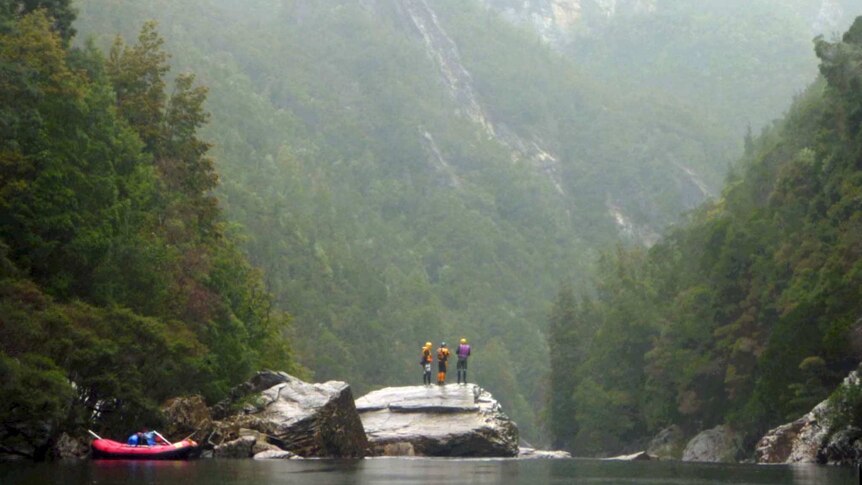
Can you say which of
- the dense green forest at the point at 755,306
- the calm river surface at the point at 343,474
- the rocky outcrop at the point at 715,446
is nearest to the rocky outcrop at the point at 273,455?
the calm river surface at the point at 343,474

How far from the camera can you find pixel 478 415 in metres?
67.5

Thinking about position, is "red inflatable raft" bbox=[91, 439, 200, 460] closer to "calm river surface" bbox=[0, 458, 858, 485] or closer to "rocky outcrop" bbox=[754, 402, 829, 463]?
"calm river surface" bbox=[0, 458, 858, 485]

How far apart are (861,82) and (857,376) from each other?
2483 cm

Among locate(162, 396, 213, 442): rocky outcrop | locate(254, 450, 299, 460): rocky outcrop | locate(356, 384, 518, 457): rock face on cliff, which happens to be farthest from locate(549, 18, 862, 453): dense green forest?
locate(162, 396, 213, 442): rocky outcrop

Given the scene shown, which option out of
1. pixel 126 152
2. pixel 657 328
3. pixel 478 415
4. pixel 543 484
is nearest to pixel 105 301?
pixel 126 152

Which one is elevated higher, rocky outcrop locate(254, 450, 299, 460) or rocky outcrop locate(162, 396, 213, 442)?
rocky outcrop locate(162, 396, 213, 442)

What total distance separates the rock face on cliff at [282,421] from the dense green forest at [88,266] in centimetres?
218

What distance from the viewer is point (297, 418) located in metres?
60.0

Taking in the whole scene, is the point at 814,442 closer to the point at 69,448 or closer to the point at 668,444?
the point at 69,448

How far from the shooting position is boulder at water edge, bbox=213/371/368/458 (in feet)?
195

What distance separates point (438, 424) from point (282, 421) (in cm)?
915

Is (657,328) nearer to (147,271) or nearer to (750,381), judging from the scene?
(750,381)

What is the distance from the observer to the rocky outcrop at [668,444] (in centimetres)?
10500

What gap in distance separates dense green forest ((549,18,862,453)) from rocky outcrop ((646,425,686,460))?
1.00 metres
